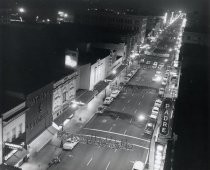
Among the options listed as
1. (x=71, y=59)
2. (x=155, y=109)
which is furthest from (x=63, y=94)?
(x=155, y=109)

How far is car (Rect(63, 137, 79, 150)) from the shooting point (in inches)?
1718

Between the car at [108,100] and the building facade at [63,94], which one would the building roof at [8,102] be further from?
the car at [108,100]

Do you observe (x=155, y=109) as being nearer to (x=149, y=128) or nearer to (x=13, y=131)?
(x=149, y=128)

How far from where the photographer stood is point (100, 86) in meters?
68.8

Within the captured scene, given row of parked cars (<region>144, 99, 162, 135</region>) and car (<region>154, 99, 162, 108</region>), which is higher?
car (<region>154, 99, 162, 108</region>)

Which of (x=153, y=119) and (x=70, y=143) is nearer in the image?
(x=70, y=143)

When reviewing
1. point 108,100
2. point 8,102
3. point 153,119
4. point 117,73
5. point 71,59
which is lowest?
point 153,119

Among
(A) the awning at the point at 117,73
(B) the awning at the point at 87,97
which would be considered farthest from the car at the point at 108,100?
(A) the awning at the point at 117,73

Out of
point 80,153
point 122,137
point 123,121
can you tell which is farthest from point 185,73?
point 80,153

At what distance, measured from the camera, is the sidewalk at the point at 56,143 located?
128ft

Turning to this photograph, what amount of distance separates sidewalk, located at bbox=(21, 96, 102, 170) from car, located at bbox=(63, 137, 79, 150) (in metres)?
0.90

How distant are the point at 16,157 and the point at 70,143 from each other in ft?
30.5

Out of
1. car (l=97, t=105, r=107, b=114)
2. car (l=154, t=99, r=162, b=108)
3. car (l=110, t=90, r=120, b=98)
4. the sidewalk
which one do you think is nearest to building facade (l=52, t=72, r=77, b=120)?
the sidewalk

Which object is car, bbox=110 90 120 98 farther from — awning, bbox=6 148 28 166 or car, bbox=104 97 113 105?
awning, bbox=6 148 28 166
